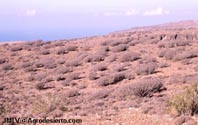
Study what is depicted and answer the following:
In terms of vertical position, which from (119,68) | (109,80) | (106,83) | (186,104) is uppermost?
(186,104)

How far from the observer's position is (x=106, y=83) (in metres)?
26.7

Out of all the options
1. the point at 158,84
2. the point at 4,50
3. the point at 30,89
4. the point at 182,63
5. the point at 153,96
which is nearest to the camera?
the point at 153,96

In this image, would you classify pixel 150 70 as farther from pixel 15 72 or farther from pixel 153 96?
pixel 15 72

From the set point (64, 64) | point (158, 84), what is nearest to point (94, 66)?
point (64, 64)

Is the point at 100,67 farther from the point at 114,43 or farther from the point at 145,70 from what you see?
the point at 114,43

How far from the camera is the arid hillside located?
15.9 meters

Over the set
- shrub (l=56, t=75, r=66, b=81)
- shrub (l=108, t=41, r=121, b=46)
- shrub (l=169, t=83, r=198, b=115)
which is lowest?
shrub (l=56, t=75, r=66, b=81)

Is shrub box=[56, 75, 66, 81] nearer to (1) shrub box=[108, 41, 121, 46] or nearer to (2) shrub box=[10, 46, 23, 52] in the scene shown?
(1) shrub box=[108, 41, 121, 46]

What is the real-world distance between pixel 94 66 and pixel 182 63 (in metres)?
6.64

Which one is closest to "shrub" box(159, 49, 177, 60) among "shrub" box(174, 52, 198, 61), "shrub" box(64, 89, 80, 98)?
"shrub" box(174, 52, 198, 61)

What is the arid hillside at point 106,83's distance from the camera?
15906mm

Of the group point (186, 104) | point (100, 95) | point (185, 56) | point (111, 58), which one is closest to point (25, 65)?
point (111, 58)

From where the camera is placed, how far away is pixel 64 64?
36469 mm

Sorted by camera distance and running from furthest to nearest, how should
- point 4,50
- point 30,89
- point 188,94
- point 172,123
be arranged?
point 4,50, point 30,89, point 188,94, point 172,123
